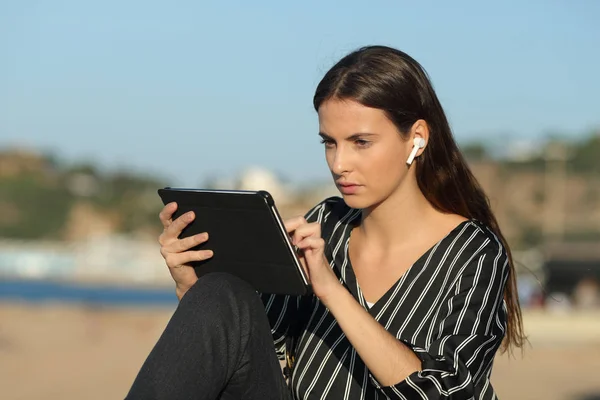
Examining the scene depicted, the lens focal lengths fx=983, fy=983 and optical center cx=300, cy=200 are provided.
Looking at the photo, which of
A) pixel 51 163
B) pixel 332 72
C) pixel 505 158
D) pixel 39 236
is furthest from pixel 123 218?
pixel 332 72

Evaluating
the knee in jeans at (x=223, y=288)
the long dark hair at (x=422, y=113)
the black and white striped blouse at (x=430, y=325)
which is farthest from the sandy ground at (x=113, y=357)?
the knee in jeans at (x=223, y=288)

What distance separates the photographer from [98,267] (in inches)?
2254

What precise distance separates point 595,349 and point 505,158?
2471 inches

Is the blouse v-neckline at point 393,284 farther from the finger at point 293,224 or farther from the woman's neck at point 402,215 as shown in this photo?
the finger at point 293,224

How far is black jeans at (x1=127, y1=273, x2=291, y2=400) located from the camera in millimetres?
2277

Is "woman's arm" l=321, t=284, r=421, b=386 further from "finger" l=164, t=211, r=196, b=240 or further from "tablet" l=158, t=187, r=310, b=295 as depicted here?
"finger" l=164, t=211, r=196, b=240

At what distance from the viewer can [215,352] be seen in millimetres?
2340

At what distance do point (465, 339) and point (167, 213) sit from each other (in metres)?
0.87

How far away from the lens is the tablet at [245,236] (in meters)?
2.43

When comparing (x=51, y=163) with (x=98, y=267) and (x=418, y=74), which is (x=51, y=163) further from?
(x=418, y=74)

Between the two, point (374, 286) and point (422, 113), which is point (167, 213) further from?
point (422, 113)

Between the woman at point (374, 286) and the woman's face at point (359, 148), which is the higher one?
the woman's face at point (359, 148)

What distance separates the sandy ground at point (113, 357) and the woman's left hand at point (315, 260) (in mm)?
2125

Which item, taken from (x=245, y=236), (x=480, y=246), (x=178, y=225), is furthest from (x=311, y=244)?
(x=480, y=246)
